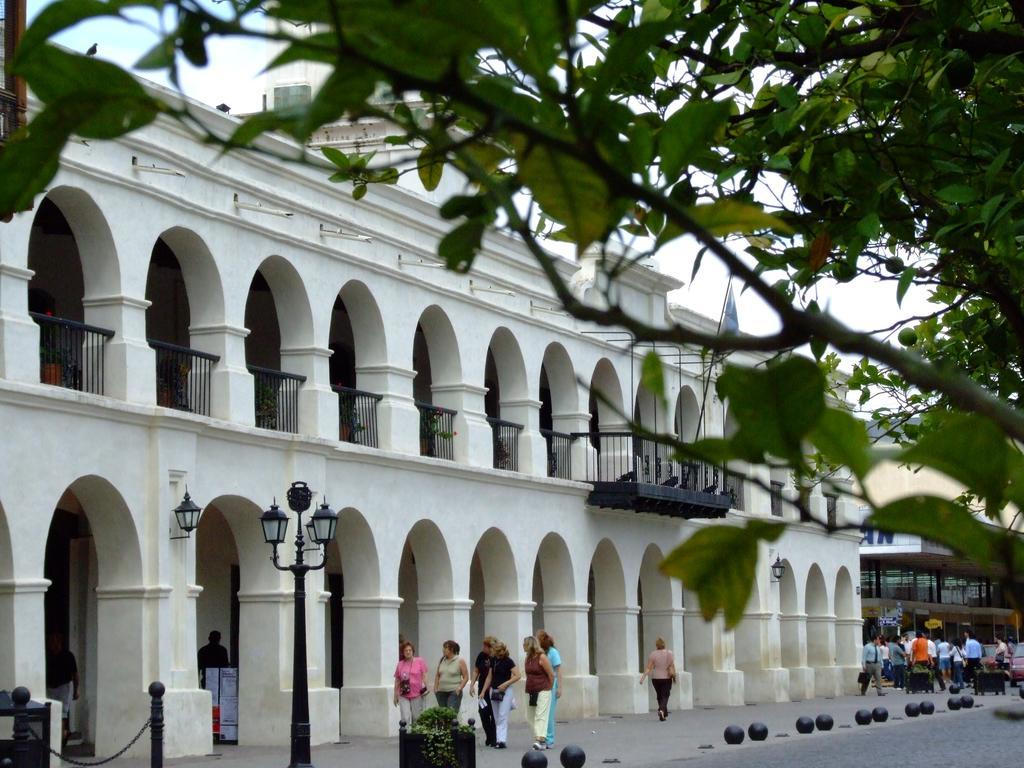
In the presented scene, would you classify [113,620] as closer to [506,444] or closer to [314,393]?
[314,393]

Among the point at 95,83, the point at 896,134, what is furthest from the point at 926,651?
the point at 95,83

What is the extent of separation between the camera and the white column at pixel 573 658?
30203 mm

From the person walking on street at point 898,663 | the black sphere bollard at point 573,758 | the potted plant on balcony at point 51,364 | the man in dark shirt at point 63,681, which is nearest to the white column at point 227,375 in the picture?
the potted plant on balcony at point 51,364

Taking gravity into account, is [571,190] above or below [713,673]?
above

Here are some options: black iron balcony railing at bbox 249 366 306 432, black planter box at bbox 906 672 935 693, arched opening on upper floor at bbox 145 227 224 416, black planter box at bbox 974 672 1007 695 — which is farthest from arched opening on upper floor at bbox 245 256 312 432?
black planter box at bbox 906 672 935 693

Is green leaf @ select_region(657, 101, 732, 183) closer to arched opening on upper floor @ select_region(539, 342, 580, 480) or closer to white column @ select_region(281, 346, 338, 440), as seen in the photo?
white column @ select_region(281, 346, 338, 440)

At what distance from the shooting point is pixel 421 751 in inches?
688

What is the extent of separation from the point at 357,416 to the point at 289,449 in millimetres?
2329

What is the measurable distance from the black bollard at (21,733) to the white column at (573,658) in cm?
1620

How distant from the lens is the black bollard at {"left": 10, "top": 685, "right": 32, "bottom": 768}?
14.4 meters

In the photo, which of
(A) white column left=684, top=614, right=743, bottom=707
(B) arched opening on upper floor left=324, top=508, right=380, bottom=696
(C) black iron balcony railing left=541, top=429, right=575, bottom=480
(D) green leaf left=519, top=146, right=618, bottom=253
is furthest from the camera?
(A) white column left=684, top=614, right=743, bottom=707

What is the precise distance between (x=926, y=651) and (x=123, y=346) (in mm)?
28732

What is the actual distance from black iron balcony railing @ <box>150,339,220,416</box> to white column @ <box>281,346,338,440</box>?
6.34ft

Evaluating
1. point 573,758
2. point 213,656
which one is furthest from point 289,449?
point 573,758
